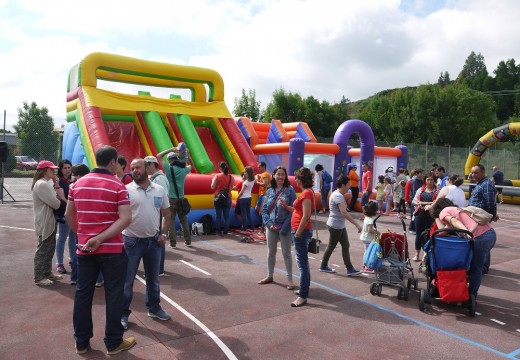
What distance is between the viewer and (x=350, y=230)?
1016cm

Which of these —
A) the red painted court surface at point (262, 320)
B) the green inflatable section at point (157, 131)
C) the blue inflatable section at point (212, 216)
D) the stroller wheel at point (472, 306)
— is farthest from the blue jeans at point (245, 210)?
the stroller wheel at point (472, 306)

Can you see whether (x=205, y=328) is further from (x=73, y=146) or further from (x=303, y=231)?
(x=73, y=146)

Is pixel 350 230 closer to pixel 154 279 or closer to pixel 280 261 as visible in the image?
pixel 280 261

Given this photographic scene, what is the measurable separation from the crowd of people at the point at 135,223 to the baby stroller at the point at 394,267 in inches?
17.0

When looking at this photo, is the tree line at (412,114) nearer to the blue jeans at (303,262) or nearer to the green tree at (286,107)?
Result: the green tree at (286,107)

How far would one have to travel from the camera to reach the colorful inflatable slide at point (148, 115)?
11.2 m

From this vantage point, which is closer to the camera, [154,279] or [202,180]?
[154,279]

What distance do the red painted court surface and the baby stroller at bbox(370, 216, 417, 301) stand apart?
0.47 ft

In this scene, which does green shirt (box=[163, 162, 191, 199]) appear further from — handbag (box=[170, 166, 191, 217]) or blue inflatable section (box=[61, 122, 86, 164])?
blue inflatable section (box=[61, 122, 86, 164])

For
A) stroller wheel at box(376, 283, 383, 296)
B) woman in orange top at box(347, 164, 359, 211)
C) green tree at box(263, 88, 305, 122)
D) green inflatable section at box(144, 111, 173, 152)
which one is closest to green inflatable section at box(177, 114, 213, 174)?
green inflatable section at box(144, 111, 173, 152)

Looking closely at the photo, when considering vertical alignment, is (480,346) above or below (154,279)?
below

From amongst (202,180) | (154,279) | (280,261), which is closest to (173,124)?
(202,180)

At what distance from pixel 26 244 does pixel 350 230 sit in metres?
7.19

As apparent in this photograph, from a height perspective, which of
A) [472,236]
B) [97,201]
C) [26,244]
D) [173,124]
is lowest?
[26,244]
